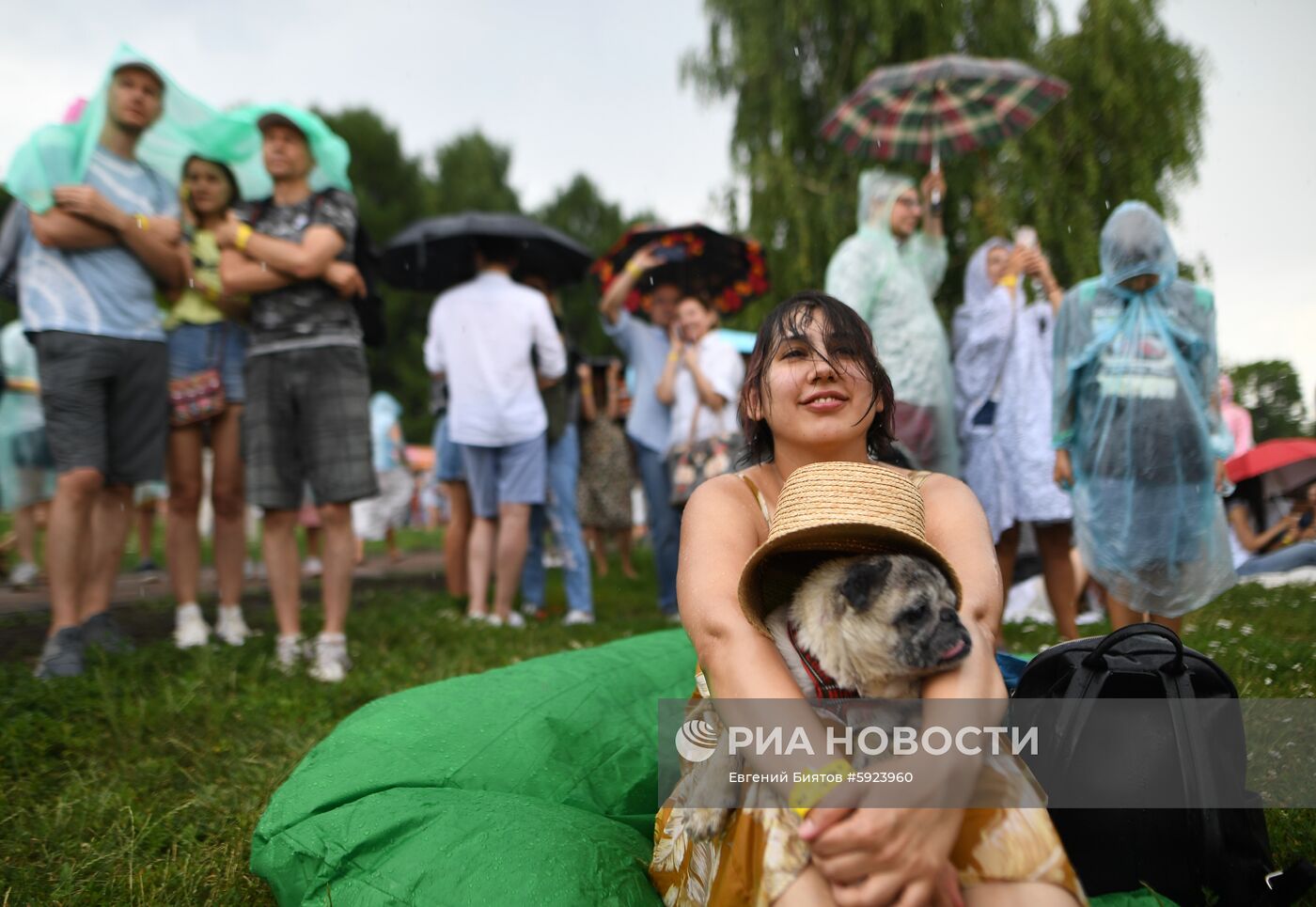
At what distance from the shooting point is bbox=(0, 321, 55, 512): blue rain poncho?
261 inches

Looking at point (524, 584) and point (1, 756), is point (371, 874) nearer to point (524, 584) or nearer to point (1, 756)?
point (1, 756)

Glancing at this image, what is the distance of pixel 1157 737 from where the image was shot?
1.89 m

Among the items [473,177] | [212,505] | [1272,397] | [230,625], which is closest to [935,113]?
[1272,397]

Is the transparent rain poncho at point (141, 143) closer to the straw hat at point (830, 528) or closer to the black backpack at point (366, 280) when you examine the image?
the black backpack at point (366, 280)

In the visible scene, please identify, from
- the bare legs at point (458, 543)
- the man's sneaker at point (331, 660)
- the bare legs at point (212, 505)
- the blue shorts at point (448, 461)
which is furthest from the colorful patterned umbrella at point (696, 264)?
the man's sneaker at point (331, 660)

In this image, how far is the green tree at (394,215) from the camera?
30188mm

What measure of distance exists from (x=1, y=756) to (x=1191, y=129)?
519 inches

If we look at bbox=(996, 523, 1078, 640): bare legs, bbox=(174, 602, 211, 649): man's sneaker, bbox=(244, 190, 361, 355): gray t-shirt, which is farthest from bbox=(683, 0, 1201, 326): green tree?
bbox=(174, 602, 211, 649): man's sneaker

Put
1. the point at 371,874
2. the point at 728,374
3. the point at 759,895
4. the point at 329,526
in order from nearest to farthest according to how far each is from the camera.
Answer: the point at 759,895 < the point at 371,874 < the point at 329,526 < the point at 728,374

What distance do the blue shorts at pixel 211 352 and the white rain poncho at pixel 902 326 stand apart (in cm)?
285

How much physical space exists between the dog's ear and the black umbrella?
14.8ft

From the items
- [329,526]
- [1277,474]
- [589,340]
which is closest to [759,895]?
[329,526]

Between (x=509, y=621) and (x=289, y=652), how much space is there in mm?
1568

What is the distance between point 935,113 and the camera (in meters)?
6.53
